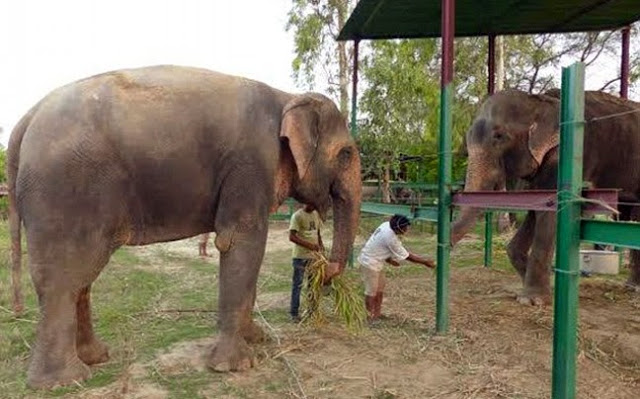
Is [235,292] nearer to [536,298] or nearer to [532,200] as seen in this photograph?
[532,200]

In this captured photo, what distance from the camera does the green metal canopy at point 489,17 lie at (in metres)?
8.05

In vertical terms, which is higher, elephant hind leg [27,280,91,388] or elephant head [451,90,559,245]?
elephant head [451,90,559,245]

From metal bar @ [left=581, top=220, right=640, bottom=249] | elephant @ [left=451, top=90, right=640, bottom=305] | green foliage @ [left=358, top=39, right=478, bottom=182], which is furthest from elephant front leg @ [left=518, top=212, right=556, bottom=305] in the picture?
green foliage @ [left=358, top=39, right=478, bottom=182]

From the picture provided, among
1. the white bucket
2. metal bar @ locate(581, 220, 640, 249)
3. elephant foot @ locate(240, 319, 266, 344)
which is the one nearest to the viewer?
metal bar @ locate(581, 220, 640, 249)

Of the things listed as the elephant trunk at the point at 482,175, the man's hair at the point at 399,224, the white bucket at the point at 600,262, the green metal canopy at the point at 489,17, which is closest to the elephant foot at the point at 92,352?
the man's hair at the point at 399,224

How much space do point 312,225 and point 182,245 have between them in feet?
26.2

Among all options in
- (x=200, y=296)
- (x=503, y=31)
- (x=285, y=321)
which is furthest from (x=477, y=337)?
(x=503, y=31)

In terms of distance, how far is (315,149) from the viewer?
541 cm

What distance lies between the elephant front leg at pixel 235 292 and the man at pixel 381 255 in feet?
5.37

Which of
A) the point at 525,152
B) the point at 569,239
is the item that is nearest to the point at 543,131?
the point at 525,152

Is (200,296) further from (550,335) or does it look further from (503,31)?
(503,31)

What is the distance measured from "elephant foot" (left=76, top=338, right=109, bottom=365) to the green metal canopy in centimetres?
505

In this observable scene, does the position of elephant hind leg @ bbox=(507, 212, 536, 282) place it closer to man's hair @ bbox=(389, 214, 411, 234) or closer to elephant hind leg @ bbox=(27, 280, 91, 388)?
man's hair @ bbox=(389, 214, 411, 234)

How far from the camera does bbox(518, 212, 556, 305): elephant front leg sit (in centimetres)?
708
